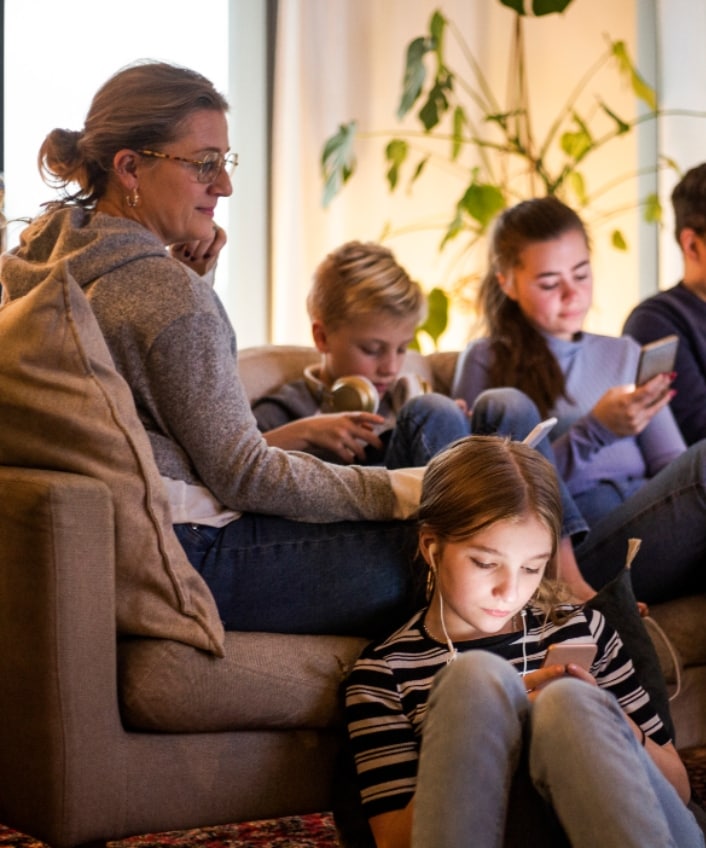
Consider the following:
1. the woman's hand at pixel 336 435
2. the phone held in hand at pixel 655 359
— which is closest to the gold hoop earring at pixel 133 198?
the woman's hand at pixel 336 435

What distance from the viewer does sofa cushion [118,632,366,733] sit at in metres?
1.60

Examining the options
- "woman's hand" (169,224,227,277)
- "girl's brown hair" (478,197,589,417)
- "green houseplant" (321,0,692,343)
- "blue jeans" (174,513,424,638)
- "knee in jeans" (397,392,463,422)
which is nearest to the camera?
"blue jeans" (174,513,424,638)

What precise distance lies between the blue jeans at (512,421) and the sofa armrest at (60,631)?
2.23 feet

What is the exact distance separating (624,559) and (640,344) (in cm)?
77

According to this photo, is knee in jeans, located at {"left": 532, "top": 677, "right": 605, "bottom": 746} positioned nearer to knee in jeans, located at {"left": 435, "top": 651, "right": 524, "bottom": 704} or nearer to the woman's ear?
knee in jeans, located at {"left": 435, "top": 651, "right": 524, "bottom": 704}

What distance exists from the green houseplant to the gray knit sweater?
204 centimetres

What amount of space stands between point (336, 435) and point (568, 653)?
636 mm

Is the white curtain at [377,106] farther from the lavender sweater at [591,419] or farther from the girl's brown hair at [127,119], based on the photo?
the girl's brown hair at [127,119]

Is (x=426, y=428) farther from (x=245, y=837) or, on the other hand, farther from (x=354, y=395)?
(x=245, y=837)

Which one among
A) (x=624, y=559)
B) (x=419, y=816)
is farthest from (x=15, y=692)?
(x=624, y=559)

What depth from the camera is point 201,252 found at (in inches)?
87.5

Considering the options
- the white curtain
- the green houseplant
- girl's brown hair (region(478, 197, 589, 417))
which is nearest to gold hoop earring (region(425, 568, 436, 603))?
girl's brown hair (region(478, 197, 589, 417))

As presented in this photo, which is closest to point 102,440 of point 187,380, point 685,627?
point 187,380

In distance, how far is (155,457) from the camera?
173 cm
